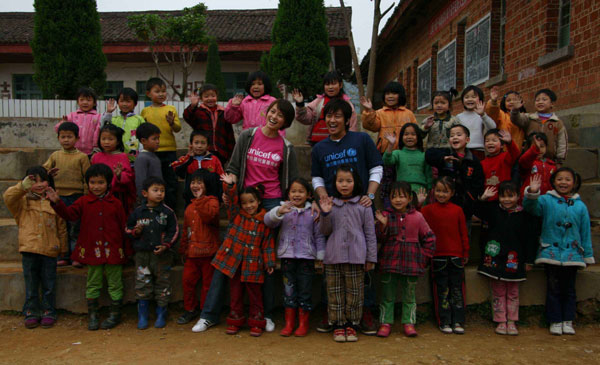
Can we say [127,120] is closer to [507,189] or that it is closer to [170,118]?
[170,118]

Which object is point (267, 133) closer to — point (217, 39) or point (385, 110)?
point (385, 110)

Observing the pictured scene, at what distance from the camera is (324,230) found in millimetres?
3551

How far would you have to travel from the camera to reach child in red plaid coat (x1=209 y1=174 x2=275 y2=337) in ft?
12.1

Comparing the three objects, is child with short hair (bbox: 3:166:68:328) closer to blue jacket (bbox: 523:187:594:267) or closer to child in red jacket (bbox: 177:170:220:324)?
child in red jacket (bbox: 177:170:220:324)

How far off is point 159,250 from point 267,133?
1.35 m

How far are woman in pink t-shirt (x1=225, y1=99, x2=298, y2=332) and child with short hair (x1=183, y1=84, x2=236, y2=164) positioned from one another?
1026 mm

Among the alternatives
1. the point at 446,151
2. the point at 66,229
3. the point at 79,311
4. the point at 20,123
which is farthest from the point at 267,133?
the point at 20,123

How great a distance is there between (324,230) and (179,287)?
153cm

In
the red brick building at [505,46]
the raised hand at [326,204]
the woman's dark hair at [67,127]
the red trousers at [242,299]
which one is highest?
the red brick building at [505,46]

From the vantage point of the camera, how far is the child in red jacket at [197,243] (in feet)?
12.7

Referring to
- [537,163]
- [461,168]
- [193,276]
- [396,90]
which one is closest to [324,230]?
[193,276]

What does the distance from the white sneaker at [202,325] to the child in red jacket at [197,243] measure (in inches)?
7.3

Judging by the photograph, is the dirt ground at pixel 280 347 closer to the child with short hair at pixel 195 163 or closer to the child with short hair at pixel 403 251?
the child with short hair at pixel 403 251

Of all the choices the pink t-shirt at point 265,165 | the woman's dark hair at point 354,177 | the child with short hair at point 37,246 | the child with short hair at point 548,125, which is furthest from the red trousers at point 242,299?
the child with short hair at point 548,125
